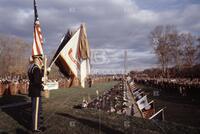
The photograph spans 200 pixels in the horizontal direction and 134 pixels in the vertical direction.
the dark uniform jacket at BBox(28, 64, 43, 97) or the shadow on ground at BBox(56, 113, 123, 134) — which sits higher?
the dark uniform jacket at BBox(28, 64, 43, 97)

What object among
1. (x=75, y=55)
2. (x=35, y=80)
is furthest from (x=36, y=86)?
(x=75, y=55)

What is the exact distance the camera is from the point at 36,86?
285 inches

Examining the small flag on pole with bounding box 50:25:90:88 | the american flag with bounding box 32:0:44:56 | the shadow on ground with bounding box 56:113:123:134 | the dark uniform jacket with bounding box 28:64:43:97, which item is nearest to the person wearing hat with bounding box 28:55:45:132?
the dark uniform jacket with bounding box 28:64:43:97

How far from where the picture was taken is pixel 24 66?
2916 inches

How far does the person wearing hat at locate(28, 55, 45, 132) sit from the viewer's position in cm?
712

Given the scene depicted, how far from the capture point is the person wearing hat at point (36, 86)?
7.12 metres

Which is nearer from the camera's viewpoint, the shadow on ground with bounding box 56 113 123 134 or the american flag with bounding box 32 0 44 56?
the shadow on ground with bounding box 56 113 123 134

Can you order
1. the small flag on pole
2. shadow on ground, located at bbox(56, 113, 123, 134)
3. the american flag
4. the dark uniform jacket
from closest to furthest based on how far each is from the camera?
the dark uniform jacket → shadow on ground, located at bbox(56, 113, 123, 134) → the small flag on pole → the american flag

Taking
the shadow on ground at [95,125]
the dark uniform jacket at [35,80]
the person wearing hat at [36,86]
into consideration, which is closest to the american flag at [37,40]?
the person wearing hat at [36,86]

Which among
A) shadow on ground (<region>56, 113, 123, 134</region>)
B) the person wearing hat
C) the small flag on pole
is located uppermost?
the small flag on pole

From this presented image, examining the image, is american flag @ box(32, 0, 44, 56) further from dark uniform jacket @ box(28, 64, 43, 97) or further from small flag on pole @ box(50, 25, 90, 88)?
dark uniform jacket @ box(28, 64, 43, 97)

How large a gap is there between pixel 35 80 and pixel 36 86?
0.65ft

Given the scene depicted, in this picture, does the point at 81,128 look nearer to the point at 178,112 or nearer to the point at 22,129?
the point at 22,129

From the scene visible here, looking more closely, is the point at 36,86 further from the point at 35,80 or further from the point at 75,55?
the point at 75,55
